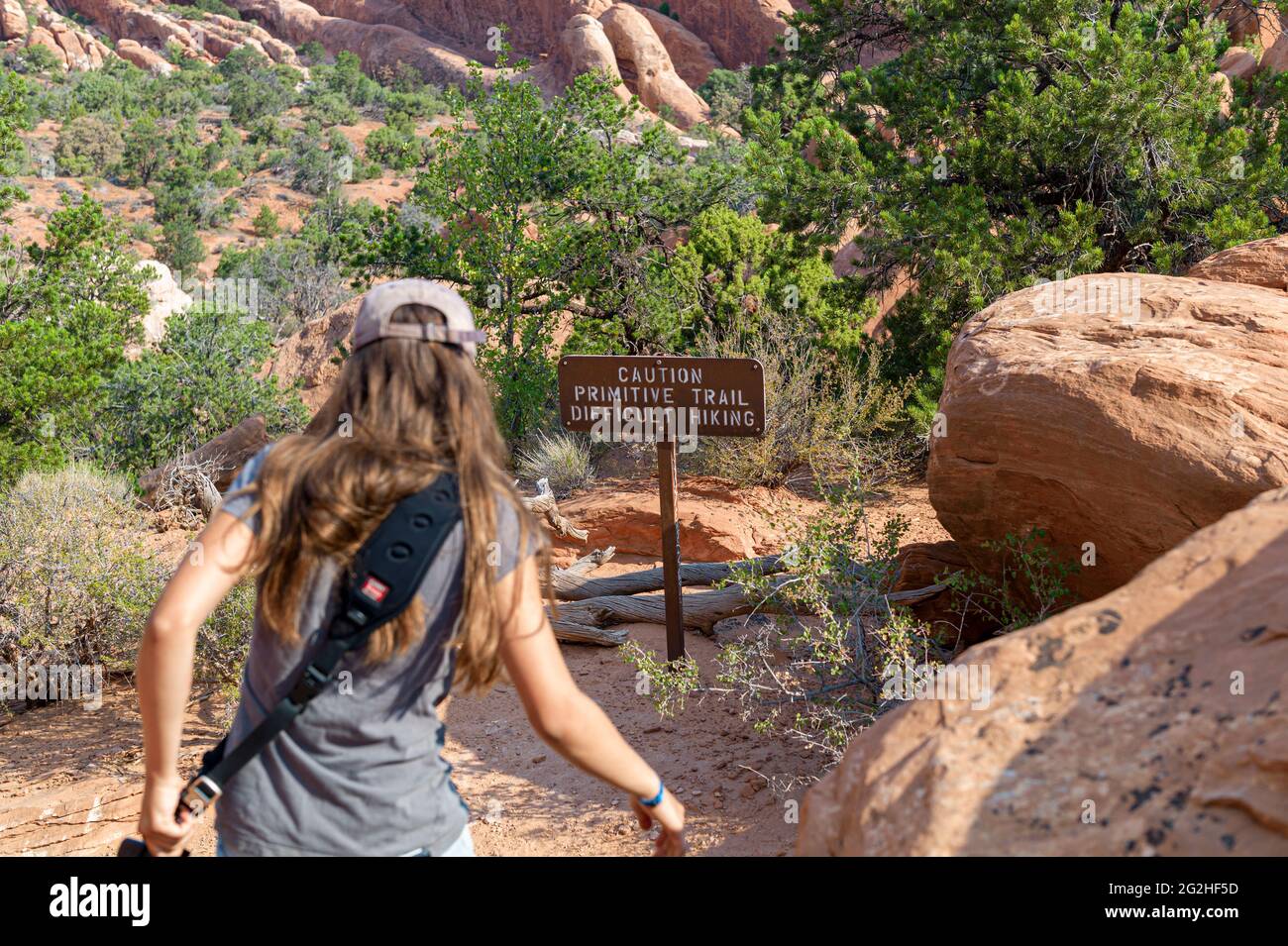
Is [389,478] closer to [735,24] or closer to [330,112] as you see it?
[330,112]

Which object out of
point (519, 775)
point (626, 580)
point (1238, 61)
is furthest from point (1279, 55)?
point (519, 775)

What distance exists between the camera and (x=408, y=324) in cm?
168

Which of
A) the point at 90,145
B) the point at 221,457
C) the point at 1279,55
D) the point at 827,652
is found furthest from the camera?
the point at 90,145

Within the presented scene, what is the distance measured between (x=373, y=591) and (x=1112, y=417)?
3.16 meters

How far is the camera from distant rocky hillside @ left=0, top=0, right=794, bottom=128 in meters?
36.2

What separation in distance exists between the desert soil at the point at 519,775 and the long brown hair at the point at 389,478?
2.36m

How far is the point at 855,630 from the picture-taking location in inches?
176

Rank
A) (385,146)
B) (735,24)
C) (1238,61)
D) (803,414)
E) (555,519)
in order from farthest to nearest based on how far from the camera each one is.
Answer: (735,24) < (385,146) < (1238,61) < (803,414) < (555,519)

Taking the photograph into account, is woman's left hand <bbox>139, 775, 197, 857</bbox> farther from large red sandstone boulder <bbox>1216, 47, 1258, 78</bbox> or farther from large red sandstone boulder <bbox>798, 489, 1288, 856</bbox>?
large red sandstone boulder <bbox>1216, 47, 1258, 78</bbox>

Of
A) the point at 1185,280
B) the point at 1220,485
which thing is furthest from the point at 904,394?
the point at 1220,485

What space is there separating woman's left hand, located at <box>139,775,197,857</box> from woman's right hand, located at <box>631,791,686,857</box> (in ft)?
2.37

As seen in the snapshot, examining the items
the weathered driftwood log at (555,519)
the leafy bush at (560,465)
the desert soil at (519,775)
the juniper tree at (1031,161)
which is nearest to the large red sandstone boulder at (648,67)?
the juniper tree at (1031,161)

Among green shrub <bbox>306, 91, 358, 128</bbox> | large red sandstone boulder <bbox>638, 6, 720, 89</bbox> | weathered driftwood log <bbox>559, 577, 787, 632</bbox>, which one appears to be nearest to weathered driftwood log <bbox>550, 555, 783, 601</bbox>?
weathered driftwood log <bbox>559, 577, 787, 632</bbox>

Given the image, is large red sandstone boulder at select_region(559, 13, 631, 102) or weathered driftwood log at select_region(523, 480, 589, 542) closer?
weathered driftwood log at select_region(523, 480, 589, 542)
